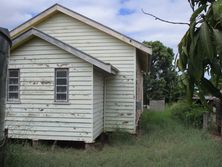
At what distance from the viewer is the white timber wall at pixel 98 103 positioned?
32.8 feet

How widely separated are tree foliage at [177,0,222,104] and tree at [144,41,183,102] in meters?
31.1

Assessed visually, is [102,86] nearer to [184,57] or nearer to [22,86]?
[22,86]

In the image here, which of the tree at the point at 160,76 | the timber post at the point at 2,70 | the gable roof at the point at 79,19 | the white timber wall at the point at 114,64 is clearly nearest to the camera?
the timber post at the point at 2,70

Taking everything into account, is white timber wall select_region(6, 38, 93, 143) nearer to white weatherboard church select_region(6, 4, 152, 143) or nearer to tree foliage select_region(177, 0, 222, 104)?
white weatherboard church select_region(6, 4, 152, 143)

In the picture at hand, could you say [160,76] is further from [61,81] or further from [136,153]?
[136,153]

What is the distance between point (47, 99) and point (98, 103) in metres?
1.86

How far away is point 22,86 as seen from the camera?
10.1 meters

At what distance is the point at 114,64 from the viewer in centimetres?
1208

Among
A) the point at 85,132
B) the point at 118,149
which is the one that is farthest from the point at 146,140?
the point at 85,132

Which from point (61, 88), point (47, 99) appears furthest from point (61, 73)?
point (47, 99)

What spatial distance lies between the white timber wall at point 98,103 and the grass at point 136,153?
640mm

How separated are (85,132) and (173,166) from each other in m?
3.52

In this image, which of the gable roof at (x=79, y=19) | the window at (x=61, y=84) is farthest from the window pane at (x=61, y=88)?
the gable roof at (x=79, y=19)

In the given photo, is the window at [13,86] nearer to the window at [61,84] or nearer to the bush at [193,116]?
the window at [61,84]
